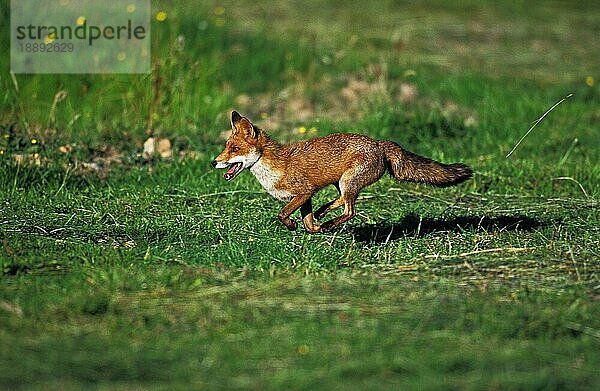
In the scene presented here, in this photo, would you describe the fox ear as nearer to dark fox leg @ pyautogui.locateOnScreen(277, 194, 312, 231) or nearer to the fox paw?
dark fox leg @ pyautogui.locateOnScreen(277, 194, 312, 231)

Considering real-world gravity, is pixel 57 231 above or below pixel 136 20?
below

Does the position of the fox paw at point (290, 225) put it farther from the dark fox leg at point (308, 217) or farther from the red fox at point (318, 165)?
the dark fox leg at point (308, 217)

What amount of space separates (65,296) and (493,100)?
7327 millimetres

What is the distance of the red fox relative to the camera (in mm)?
6672

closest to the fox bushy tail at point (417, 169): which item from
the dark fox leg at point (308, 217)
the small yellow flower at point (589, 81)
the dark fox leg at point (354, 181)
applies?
the dark fox leg at point (354, 181)

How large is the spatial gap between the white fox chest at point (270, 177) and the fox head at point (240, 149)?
0.05m

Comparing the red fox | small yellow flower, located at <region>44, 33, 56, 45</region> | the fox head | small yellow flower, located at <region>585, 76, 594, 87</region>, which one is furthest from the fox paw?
small yellow flower, located at <region>585, 76, 594, 87</region>

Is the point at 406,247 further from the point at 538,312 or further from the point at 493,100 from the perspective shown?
the point at 493,100

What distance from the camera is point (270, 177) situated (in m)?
6.78

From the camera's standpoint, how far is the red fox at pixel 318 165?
6.67m

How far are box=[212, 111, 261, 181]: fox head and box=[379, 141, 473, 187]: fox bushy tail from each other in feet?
2.87

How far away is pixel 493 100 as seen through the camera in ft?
38.2

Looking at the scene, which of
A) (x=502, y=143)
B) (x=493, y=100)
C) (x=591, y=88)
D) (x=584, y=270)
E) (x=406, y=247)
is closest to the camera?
(x=584, y=270)

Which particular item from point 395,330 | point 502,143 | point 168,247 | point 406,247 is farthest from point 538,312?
point 502,143
